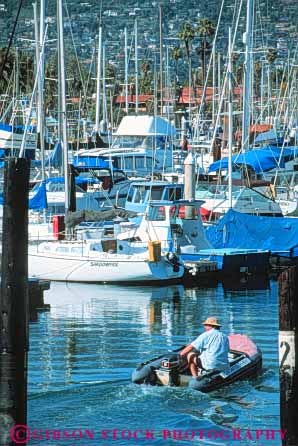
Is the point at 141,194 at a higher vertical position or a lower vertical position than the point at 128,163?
lower

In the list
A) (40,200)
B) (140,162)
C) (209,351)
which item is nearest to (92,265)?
(40,200)

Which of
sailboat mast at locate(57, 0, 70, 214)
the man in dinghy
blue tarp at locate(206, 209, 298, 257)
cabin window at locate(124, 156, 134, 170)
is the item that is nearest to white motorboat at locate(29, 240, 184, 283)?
sailboat mast at locate(57, 0, 70, 214)

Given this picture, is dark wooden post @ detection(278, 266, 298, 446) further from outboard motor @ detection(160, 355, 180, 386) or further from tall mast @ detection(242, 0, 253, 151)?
tall mast @ detection(242, 0, 253, 151)

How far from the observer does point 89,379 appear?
2283 centimetres

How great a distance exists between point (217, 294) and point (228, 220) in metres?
4.85

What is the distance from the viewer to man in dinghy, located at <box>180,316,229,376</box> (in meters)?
21.1

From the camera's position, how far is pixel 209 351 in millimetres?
21141

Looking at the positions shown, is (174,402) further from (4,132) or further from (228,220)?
(4,132)

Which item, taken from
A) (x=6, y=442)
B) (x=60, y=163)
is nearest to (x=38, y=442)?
(x=6, y=442)

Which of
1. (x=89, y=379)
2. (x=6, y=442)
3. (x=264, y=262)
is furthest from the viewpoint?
(x=264, y=262)

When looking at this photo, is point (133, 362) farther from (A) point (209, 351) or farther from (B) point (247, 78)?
(B) point (247, 78)

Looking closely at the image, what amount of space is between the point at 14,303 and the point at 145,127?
47320 millimetres

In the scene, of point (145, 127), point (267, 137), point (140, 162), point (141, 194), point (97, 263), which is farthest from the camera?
point (267, 137)

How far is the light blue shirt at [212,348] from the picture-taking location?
2109 centimetres
